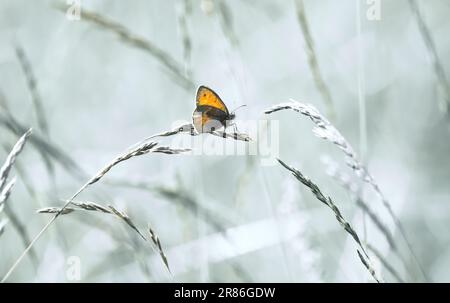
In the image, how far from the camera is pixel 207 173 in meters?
2.28

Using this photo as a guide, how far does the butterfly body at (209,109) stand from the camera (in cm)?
122

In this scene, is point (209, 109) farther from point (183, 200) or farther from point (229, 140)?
point (229, 140)

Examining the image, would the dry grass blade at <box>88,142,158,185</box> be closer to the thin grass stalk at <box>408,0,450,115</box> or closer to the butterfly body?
the butterfly body

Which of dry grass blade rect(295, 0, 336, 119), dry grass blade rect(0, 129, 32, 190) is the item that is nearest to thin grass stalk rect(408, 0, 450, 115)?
dry grass blade rect(295, 0, 336, 119)

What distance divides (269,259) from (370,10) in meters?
0.71

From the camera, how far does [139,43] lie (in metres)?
1.21

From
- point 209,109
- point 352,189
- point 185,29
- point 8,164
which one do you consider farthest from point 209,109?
point 8,164

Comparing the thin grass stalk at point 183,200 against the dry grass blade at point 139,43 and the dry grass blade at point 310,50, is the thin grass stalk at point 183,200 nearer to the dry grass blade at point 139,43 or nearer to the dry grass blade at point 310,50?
the dry grass blade at point 139,43

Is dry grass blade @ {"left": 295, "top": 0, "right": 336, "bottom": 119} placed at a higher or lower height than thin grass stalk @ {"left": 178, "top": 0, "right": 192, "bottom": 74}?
lower

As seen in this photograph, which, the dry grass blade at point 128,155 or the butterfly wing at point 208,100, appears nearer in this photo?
the dry grass blade at point 128,155

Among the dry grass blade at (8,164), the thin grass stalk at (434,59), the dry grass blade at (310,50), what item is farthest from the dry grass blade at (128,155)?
the thin grass stalk at (434,59)

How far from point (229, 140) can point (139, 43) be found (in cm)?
54

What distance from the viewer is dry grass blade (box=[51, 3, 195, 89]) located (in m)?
1.20
